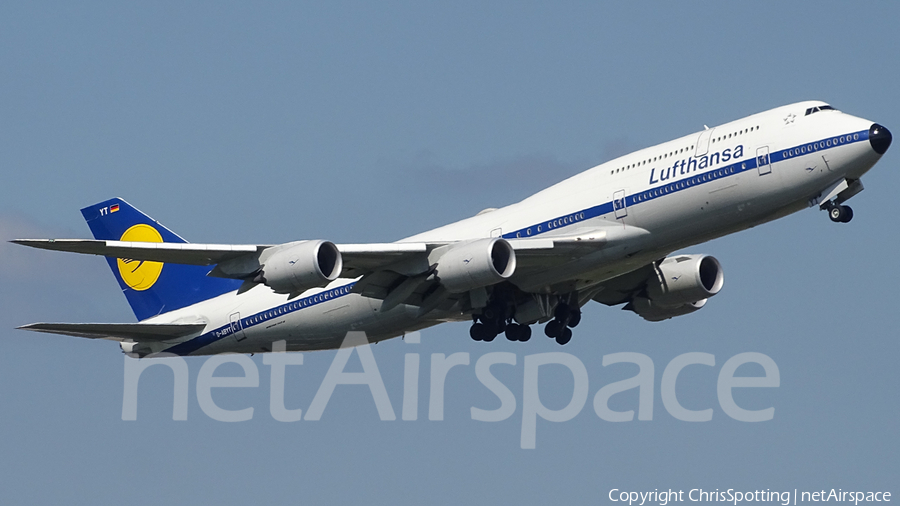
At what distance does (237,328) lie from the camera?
45.3 m

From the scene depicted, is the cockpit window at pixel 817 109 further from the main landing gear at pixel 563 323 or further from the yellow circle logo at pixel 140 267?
the yellow circle logo at pixel 140 267

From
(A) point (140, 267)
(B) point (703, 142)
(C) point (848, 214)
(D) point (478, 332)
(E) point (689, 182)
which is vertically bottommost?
(D) point (478, 332)

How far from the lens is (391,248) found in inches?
1555

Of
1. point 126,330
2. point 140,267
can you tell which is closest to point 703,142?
point 126,330

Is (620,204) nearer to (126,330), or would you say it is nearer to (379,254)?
(379,254)

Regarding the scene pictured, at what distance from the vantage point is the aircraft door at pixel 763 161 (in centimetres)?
3684

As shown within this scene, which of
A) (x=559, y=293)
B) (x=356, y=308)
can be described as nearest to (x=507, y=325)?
(x=559, y=293)

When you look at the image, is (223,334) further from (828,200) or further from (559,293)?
(828,200)

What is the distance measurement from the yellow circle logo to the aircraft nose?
87.7ft

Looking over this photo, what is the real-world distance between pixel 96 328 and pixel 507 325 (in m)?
14.0

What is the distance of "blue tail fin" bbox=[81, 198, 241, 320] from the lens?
157 ft

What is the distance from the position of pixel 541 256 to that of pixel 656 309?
9404 mm

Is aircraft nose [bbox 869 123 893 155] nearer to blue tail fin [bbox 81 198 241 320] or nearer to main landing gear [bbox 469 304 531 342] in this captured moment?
main landing gear [bbox 469 304 531 342]

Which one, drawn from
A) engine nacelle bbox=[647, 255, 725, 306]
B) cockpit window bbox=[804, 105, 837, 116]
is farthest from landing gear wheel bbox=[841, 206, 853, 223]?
engine nacelle bbox=[647, 255, 725, 306]
